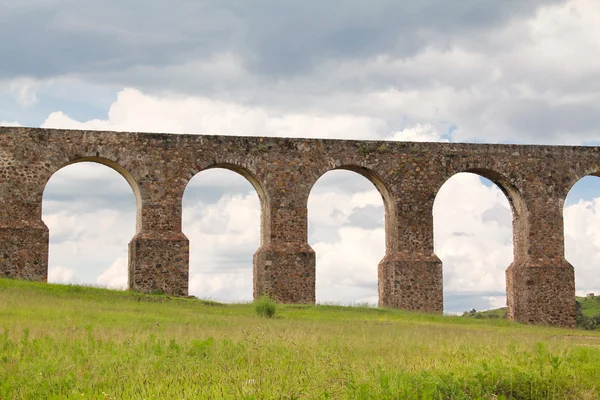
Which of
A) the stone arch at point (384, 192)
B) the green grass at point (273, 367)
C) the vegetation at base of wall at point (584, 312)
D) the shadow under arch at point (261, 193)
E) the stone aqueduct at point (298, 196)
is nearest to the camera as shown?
the green grass at point (273, 367)

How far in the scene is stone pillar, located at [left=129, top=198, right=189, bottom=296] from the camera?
2312 cm

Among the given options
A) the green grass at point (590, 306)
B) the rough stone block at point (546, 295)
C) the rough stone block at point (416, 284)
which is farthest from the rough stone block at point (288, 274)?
the green grass at point (590, 306)

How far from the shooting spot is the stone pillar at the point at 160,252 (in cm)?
2312

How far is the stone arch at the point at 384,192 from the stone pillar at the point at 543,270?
449 centimetres

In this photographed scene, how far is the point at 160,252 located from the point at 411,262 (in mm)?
7646

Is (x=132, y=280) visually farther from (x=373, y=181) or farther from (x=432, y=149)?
(x=432, y=149)

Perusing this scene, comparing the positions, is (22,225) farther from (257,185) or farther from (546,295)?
(546,295)

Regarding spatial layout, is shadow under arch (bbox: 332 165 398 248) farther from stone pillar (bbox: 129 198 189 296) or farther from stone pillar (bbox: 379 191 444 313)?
stone pillar (bbox: 129 198 189 296)

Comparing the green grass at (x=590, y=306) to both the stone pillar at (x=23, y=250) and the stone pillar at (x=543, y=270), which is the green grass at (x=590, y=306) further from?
the stone pillar at (x=23, y=250)

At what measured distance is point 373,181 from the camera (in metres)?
25.7

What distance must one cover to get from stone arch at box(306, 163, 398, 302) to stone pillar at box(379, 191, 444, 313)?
3cm

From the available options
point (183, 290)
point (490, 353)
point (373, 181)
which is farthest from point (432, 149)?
point (490, 353)

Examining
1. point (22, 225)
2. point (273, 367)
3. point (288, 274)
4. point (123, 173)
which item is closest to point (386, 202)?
point (288, 274)

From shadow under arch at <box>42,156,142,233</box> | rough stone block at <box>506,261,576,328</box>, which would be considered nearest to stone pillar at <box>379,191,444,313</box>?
rough stone block at <box>506,261,576,328</box>
